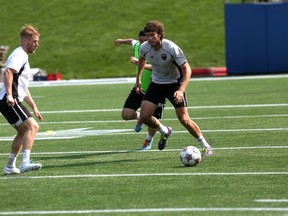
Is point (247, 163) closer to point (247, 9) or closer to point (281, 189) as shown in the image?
point (281, 189)

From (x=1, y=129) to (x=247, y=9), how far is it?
19.5m

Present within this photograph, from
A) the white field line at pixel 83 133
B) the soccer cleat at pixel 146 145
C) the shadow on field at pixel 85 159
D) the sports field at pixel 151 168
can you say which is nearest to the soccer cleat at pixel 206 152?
the sports field at pixel 151 168

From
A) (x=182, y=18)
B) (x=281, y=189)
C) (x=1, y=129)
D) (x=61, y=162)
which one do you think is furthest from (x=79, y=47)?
(x=281, y=189)

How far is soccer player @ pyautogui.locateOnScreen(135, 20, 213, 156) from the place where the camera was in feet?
43.5

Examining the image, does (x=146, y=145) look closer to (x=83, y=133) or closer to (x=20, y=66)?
(x=83, y=133)

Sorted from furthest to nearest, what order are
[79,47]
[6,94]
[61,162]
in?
1. [79,47]
2. [61,162]
3. [6,94]

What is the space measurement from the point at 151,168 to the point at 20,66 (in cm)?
221

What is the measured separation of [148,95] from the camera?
14023 mm

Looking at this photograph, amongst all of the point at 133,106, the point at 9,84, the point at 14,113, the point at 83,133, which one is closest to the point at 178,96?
the point at 14,113

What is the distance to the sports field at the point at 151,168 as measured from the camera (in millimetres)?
9555

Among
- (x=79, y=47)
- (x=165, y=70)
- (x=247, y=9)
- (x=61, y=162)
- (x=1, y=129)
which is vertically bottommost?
(x=79, y=47)

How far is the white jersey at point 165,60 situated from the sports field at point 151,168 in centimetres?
116

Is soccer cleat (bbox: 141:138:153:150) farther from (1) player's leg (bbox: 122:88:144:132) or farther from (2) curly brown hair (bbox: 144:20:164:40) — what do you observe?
(2) curly brown hair (bbox: 144:20:164:40)

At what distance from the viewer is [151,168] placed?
40.7 ft
